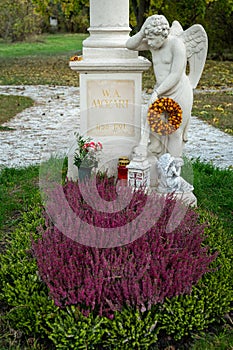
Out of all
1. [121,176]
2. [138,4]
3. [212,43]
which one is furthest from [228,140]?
[212,43]

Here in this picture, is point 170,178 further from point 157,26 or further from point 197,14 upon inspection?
point 197,14

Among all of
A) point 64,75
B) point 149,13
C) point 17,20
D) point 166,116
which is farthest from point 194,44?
point 17,20

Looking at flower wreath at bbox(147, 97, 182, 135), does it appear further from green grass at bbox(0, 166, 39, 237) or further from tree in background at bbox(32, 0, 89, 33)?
tree in background at bbox(32, 0, 89, 33)

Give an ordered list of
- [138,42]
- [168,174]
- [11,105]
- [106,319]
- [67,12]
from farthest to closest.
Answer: [67,12] → [11,105] → [138,42] → [168,174] → [106,319]

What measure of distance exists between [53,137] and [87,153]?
12.3 feet

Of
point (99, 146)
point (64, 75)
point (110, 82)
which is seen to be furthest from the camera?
point (64, 75)

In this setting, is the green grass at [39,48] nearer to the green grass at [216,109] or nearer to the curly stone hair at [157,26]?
the green grass at [216,109]

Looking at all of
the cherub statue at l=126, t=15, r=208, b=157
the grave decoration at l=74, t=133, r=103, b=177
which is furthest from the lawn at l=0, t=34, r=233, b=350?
the cherub statue at l=126, t=15, r=208, b=157

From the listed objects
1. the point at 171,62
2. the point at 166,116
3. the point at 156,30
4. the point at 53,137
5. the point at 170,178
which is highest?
the point at 156,30

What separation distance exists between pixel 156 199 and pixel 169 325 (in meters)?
1.32

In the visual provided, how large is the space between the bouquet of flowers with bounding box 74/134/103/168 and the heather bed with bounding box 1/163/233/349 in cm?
171

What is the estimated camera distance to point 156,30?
4.94 m

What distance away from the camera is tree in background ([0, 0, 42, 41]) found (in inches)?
1045

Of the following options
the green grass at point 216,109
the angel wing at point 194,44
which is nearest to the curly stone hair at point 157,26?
the angel wing at point 194,44
